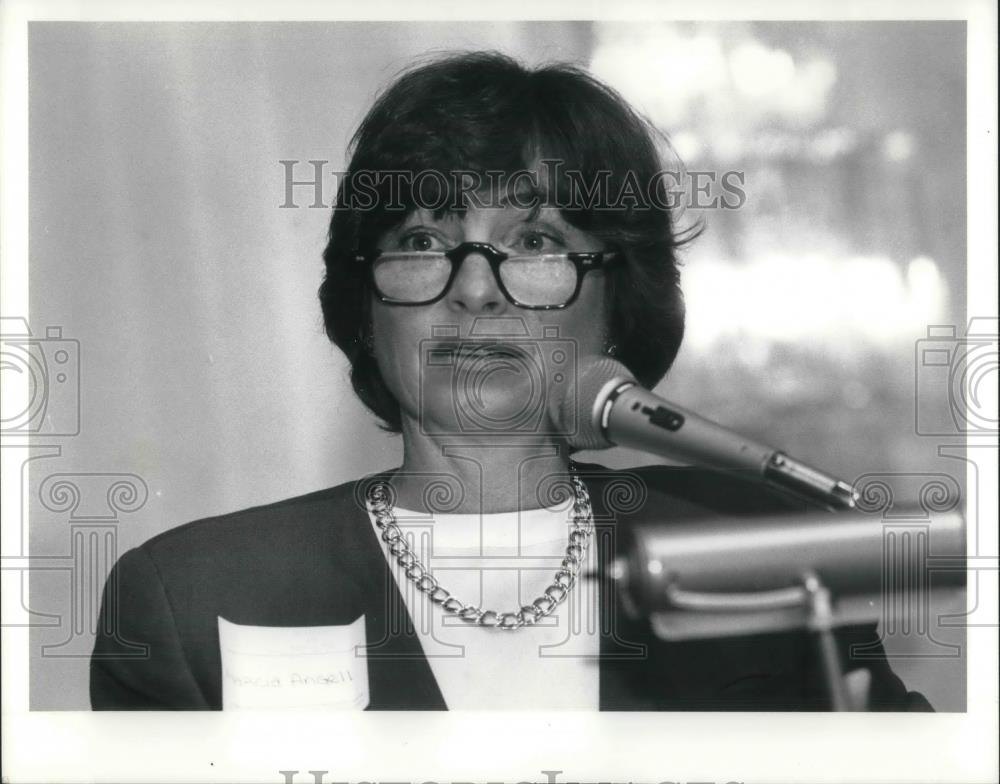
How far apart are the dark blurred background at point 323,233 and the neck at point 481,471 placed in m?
0.06

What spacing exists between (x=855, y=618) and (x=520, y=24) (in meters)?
1.15

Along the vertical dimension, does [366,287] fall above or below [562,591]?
above

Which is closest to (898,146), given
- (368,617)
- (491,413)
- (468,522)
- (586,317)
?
(586,317)

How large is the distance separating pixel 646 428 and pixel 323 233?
24.9 inches

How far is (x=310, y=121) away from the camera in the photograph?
5.52ft

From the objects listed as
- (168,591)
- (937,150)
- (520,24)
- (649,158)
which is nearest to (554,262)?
(649,158)

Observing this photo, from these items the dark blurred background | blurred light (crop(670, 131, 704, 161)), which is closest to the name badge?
the dark blurred background

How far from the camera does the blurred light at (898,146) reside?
1682mm

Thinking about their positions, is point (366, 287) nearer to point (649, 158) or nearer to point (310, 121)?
point (310, 121)

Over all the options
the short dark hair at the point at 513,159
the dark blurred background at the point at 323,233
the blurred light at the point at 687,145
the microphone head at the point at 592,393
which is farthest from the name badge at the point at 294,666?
the blurred light at the point at 687,145

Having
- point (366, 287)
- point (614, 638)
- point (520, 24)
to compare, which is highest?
point (520, 24)

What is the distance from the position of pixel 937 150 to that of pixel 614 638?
0.99 meters

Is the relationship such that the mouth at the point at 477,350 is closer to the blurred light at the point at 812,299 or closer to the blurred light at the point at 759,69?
the blurred light at the point at 812,299

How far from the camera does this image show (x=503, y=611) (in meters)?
1.66
